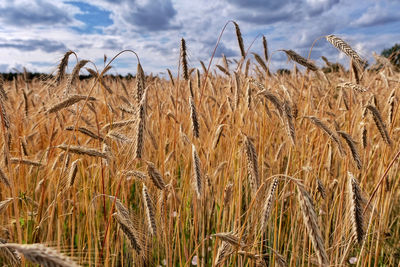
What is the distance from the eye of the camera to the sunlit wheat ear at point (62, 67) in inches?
79.6

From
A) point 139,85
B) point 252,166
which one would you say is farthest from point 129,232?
point 139,85

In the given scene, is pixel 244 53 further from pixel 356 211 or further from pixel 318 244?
pixel 318 244

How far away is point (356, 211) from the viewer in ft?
4.38

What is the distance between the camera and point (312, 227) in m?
1.15

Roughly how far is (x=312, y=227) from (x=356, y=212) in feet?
1.01

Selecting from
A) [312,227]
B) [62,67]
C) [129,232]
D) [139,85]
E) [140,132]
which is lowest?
[129,232]

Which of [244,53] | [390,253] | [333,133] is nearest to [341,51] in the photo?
[333,133]

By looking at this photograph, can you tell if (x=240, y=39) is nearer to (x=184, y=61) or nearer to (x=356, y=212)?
(x=184, y=61)

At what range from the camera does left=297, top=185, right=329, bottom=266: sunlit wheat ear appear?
1.09 m

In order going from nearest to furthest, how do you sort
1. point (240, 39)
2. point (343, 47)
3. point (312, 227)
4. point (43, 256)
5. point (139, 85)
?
1. point (43, 256)
2. point (312, 227)
3. point (139, 85)
4. point (343, 47)
5. point (240, 39)

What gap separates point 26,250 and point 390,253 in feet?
9.24

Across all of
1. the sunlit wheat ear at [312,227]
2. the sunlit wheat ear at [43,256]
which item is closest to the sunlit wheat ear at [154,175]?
the sunlit wheat ear at [312,227]

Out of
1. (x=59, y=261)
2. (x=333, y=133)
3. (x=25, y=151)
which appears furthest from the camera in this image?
(x=25, y=151)

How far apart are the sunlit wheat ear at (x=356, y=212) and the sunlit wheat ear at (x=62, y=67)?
1784 mm
